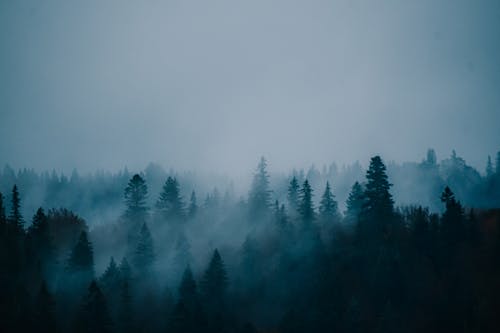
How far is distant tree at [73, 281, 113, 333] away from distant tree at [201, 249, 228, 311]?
13265 millimetres

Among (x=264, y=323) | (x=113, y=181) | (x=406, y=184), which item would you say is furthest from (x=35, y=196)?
(x=406, y=184)

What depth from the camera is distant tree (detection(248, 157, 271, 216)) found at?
74625mm

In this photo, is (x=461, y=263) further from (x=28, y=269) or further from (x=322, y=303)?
(x=28, y=269)

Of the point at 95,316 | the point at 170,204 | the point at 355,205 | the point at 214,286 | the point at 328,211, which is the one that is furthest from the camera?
the point at 170,204

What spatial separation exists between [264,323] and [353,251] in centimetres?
1687

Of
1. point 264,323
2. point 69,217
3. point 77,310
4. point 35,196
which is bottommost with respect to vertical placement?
point 264,323

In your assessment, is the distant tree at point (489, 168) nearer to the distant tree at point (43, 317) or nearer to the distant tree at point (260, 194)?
the distant tree at point (260, 194)

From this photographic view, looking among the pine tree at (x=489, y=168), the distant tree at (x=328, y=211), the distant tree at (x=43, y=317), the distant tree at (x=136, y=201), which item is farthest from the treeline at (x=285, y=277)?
the pine tree at (x=489, y=168)

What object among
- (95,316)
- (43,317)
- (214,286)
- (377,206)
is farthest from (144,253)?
(377,206)

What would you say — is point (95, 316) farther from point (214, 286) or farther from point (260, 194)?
point (260, 194)

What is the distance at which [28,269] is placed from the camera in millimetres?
52594

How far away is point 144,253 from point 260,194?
27.9 meters

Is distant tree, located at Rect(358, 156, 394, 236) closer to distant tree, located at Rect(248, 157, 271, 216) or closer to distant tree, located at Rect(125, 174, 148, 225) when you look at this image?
distant tree, located at Rect(248, 157, 271, 216)

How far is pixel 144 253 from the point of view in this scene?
5694cm
